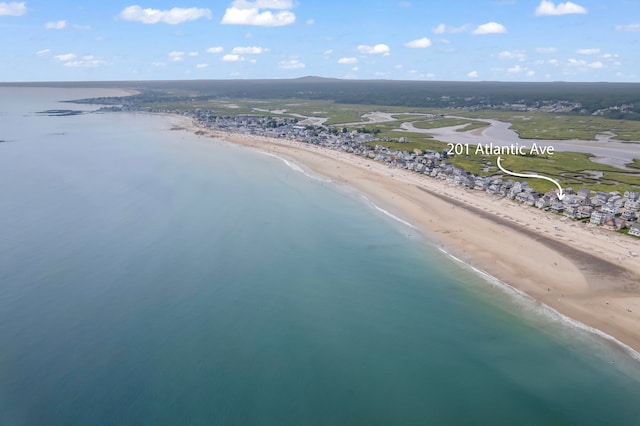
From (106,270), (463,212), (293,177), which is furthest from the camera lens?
(293,177)

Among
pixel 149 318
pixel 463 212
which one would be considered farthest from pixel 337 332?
pixel 463 212

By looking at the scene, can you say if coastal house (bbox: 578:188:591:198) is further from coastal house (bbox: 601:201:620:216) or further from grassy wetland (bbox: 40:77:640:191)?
grassy wetland (bbox: 40:77:640:191)

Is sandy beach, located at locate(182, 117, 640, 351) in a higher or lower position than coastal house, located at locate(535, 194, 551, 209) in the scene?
lower

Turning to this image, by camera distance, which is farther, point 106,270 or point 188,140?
point 188,140

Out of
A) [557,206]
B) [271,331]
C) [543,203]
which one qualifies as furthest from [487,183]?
[271,331]

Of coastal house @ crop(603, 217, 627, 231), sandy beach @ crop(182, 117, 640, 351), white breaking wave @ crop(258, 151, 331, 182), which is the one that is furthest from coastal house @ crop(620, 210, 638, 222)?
white breaking wave @ crop(258, 151, 331, 182)

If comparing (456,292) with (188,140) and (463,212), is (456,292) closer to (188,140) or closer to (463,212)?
(463,212)
